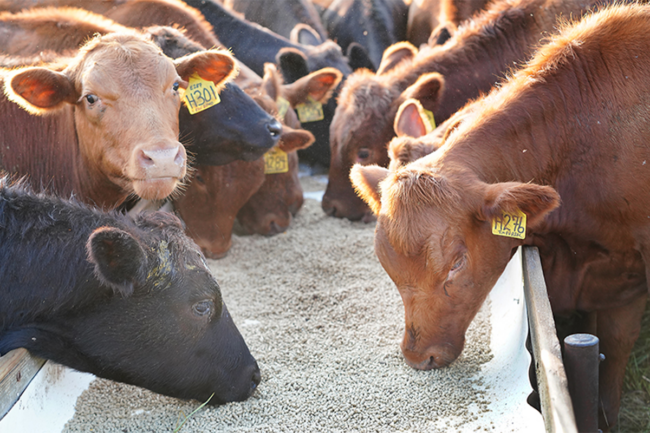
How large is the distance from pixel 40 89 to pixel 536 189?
2370 millimetres

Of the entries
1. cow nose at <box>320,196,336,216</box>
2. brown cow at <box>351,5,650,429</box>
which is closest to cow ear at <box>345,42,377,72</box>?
cow nose at <box>320,196,336,216</box>

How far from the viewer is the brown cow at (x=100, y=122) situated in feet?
9.54

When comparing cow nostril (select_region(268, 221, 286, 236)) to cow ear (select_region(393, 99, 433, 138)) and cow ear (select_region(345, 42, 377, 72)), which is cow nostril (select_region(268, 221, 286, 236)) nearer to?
cow ear (select_region(393, 99, 433, 138))

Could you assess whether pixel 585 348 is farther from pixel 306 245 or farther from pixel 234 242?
pixel 234 242

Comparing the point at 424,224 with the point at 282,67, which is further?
the point at 282,67

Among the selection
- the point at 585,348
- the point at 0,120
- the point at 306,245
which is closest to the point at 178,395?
the point at 585,348

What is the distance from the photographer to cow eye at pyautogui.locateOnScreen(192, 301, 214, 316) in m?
2.65

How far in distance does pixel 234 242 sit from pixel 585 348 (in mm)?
3252

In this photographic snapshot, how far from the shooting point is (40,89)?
2.98 metres

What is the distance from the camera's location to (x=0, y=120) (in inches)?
134

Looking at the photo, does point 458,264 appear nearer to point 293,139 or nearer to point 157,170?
point 157,170

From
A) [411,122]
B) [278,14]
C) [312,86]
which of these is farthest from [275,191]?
[278,14]

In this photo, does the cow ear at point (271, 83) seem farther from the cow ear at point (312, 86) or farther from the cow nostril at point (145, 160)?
the cow nostril at point (145, 160)

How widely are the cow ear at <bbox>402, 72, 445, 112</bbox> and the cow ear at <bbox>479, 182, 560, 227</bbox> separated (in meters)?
1.97
